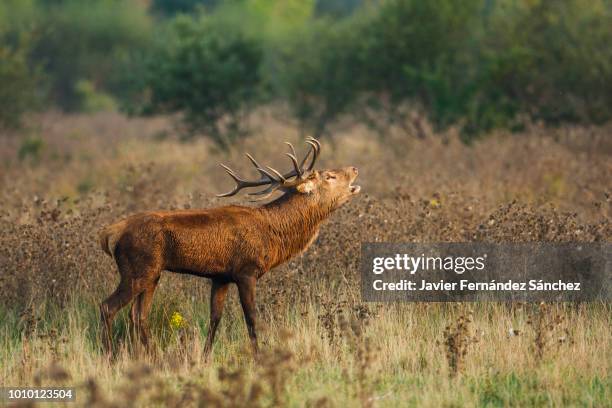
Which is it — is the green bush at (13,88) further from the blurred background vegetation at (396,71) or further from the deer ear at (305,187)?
the deer ear at (305,187)

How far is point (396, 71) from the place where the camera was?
27.0m

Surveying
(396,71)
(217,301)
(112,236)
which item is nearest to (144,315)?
(217,301)

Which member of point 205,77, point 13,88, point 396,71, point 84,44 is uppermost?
point 84,44

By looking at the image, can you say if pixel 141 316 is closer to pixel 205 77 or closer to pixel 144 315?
pixel 144 315

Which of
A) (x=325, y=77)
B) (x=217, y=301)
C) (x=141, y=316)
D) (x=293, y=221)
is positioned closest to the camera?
(x=141, y=316)

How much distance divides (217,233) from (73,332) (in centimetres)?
180

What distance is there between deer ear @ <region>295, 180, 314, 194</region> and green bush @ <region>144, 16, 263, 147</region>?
55.4ft

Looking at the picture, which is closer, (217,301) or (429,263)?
(217,301)

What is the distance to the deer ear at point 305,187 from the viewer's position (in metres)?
9.54

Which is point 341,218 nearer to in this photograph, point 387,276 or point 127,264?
point 387,276

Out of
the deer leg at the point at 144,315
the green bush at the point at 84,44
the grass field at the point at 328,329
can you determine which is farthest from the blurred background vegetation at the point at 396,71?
the green bush at the point at 84,44

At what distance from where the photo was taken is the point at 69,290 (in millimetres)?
10203

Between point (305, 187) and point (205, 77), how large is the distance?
17742mm

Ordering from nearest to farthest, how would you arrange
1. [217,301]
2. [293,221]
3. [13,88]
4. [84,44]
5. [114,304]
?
[114,304] → [217,301] → [293,221] → [13,88] → [84,44]
